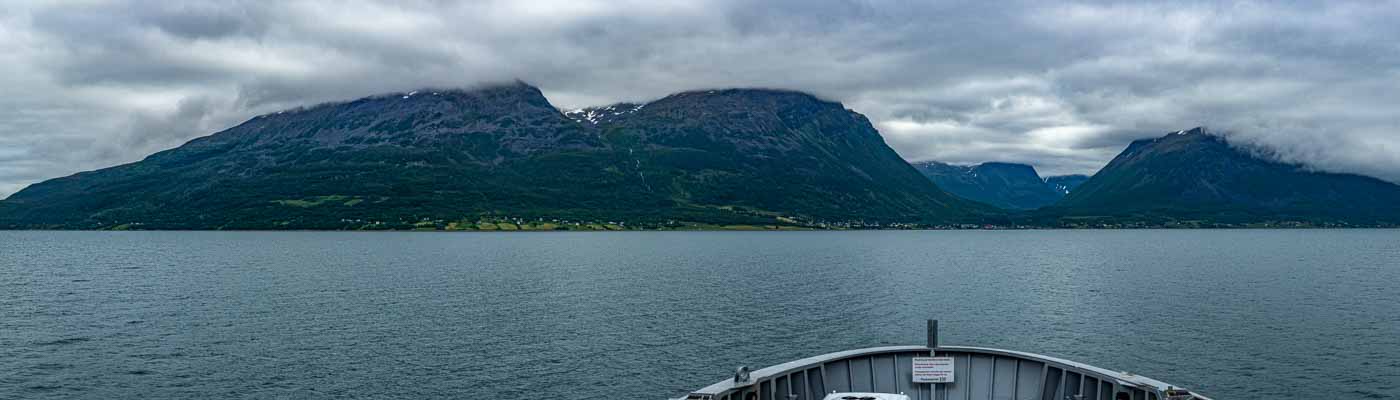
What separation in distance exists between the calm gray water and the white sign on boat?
2445 cm

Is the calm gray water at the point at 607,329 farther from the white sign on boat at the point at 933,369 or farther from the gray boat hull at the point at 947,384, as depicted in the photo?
the white sign on boat at the point at 933,369

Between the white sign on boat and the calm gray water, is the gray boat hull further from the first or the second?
the calm gray water

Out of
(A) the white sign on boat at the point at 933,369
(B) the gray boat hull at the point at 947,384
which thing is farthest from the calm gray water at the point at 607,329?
(A) the white sign on boat at the point at 933,369

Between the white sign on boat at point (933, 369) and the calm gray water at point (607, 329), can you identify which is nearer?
the white sign on boat at point (933, 369)

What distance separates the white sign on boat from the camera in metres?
41.4

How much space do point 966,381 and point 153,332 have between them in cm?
8002

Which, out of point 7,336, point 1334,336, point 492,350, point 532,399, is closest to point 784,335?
point 492,350

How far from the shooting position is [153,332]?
88375 millimetres

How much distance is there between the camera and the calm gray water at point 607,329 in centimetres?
6538

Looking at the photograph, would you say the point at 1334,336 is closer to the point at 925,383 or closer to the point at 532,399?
the point at 925,383

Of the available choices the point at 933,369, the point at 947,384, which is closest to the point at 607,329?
the point at 947,384

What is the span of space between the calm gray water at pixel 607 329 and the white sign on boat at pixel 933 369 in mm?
24451

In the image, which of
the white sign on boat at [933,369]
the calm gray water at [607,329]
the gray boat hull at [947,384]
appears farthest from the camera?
the calm gray water at [607,329]

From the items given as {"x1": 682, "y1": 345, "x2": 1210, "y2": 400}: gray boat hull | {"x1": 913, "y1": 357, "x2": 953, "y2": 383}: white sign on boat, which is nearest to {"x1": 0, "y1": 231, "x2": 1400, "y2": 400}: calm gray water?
{"x1": 682, "y1": 345, "x2": 1210, "y2": 400}: gray boat hull
